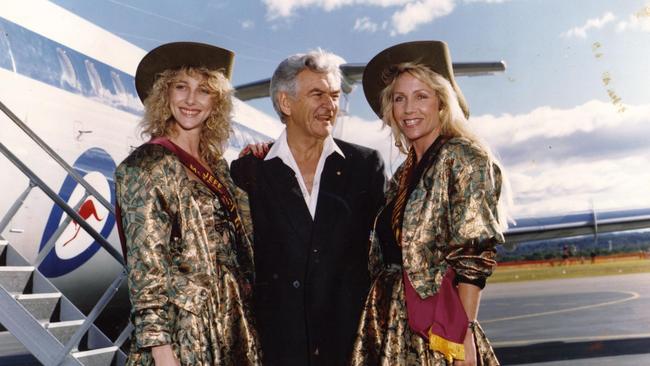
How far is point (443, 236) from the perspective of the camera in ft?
7.93

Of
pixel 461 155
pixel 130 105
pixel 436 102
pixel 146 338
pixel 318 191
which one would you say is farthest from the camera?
pixel 130 105

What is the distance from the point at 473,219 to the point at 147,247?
1.12 m

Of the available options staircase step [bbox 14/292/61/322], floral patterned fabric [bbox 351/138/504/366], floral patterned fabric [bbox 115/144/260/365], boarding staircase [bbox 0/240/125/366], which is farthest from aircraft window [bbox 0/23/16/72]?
floral patterned fabric [bbox 351/138/504/366]

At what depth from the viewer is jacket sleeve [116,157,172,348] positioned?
225cm

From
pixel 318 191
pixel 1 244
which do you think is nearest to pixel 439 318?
pixel 318 191

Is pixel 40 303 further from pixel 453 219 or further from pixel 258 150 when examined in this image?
pixel 453 219

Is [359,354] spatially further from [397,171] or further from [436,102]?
[436,102]

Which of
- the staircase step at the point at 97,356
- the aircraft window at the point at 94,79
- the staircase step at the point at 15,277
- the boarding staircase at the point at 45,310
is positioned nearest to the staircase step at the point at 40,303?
the boarding staircase at the point at 45,310

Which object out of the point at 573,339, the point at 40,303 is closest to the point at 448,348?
the point at 40,303

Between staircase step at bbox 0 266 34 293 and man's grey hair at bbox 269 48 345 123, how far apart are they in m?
2.72

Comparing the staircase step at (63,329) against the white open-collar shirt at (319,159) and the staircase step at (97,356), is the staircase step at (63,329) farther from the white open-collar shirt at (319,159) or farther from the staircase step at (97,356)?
the white open-collar shirt at (319,159)

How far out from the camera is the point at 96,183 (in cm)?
629

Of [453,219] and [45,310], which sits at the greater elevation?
[453,219]

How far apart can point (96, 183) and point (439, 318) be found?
4.75m
